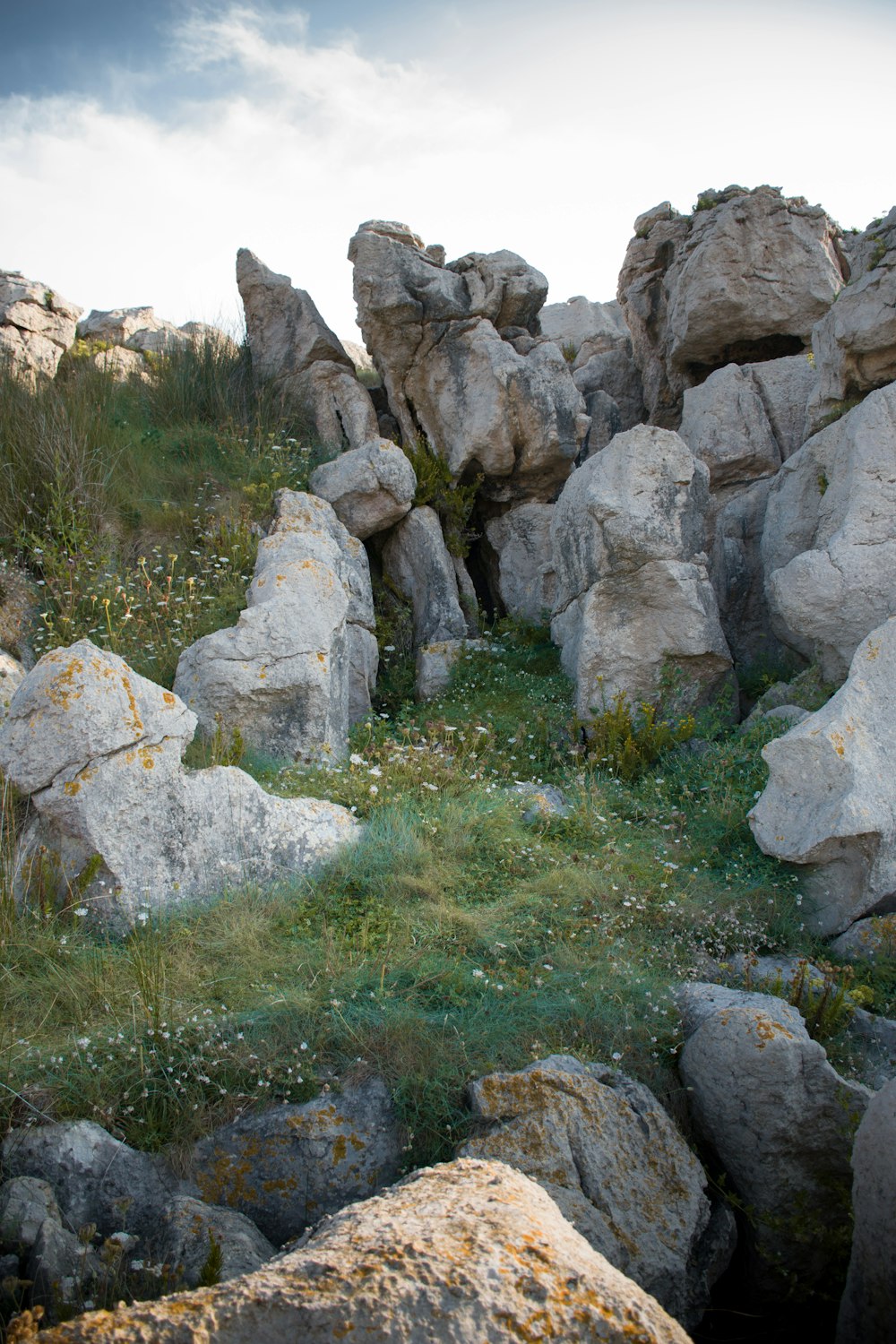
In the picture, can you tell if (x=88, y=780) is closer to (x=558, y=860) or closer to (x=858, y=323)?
(x=558, y=860)

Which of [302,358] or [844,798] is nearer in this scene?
[844,798]

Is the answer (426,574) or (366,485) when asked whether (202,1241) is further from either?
(426,574)

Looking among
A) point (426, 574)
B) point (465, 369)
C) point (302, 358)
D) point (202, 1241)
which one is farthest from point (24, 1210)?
point (302, 358)

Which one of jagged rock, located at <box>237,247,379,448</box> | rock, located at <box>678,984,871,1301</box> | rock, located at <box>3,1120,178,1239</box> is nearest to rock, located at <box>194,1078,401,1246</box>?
rock, located at <box>3,1120,178,1239</box>

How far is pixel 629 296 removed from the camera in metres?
14.9

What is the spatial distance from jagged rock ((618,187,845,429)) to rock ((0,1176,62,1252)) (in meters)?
12.6

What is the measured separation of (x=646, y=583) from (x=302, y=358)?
6.74 meters

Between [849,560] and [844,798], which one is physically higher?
A: [849,560]

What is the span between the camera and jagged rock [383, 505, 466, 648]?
37.6 feet

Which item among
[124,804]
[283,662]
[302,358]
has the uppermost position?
[302,358]

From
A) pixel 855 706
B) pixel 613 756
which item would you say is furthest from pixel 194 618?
pixel 855 706

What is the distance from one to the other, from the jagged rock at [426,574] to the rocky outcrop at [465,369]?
1245 millimetres

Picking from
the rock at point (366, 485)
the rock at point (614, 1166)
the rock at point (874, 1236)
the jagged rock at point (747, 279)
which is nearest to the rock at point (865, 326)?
the jagged rock at point (747, 279)

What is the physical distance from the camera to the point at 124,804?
5.80m
